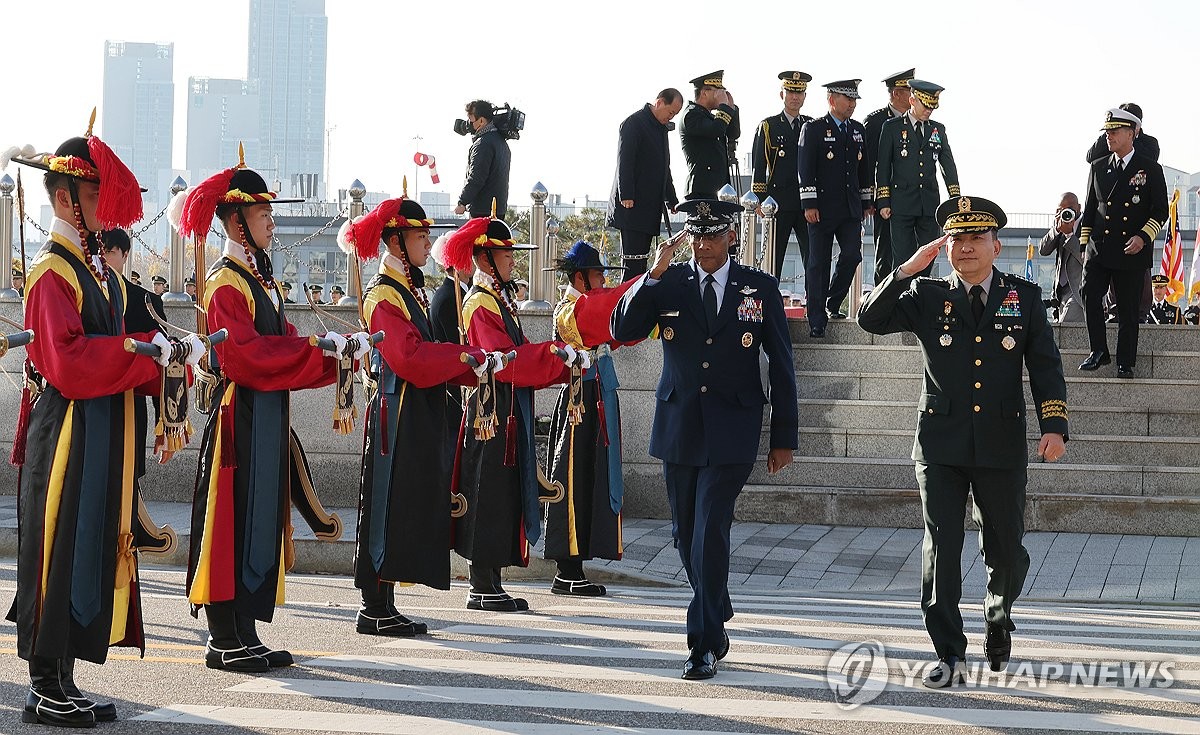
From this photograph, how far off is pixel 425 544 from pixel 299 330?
637 cm

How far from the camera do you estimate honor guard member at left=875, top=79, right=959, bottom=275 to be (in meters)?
14.9

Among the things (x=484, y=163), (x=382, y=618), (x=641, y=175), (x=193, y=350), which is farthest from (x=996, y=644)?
(x=484, y=163)

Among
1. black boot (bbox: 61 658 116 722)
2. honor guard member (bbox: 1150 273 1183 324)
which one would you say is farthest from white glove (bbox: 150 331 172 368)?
honor guard member (bbox: 1150 273 1183 324)

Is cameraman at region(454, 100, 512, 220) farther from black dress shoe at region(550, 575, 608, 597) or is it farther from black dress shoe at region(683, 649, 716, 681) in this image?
black dress shoe at region(683, 649, 716, 681)

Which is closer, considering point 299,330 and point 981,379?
point 981,379

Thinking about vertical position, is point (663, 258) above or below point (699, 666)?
above

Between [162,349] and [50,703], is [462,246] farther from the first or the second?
[50,703]

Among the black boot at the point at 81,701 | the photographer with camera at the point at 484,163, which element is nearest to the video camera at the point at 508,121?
the photographer with camera at the point at 484,163

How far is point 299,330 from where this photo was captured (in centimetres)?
1492

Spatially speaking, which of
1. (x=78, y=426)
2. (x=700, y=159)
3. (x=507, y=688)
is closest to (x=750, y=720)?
(x=507, y=688)

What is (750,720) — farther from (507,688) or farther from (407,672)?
(407,672)

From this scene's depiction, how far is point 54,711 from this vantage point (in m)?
6.27

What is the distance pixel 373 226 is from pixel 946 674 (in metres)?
3.88

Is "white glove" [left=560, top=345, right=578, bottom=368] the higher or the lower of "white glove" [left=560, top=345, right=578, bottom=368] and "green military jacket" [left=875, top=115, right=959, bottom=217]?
the lower
